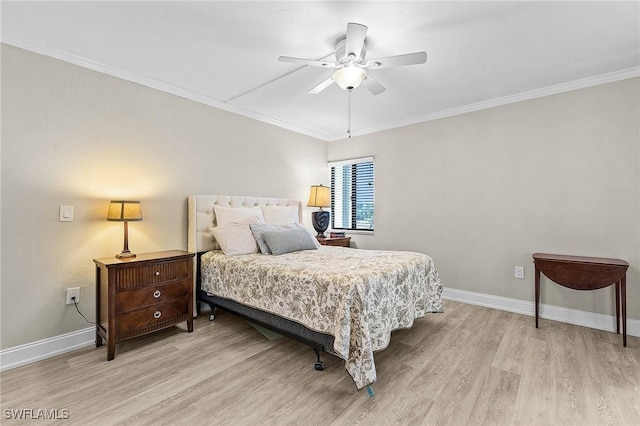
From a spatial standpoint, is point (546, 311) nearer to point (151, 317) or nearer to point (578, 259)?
point (578, 259)

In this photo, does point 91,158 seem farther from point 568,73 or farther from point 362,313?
point 568,73

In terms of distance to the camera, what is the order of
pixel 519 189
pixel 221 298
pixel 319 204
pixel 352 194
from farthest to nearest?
pixel 352 194, pixel 319 204, pixel 519 189, pixel 221 298

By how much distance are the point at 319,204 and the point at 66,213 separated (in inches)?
114

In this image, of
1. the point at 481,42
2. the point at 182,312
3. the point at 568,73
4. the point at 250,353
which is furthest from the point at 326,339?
the point at 568,73

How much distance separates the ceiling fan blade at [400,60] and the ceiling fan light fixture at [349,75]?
86 millimetres

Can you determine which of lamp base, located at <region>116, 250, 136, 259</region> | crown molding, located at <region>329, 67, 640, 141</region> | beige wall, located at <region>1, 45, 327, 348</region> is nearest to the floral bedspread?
lamp base, located at <region>116, 250, 136, 259</region>

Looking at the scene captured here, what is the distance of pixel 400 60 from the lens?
2037mm

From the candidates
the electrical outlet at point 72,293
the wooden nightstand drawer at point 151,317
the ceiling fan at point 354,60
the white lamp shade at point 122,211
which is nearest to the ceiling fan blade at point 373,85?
the ceiling fan at point 354,60

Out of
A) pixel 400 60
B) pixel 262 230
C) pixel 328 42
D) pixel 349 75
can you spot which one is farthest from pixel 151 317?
pixel 400 60

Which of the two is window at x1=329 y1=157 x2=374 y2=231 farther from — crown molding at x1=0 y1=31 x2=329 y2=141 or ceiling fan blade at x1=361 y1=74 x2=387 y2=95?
ceiling fan blade at x1=361 y1=74 x2=387 y2=95

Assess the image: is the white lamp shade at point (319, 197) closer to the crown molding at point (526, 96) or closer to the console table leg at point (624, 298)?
the crown molding at point (526, 96)

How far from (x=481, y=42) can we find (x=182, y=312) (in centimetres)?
338

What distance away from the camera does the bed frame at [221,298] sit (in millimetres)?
2100

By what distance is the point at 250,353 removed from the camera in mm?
2336
